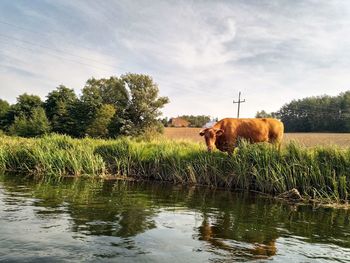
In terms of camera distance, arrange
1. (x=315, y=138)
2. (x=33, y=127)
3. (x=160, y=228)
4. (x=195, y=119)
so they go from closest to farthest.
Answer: (x=160, y=228) < (x=315, y=138) < (x=33, y=127) < (x=195, y=119)

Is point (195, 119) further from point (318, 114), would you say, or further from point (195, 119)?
point (318, 114)

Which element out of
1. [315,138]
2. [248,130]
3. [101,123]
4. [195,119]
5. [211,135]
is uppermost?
[195,119]

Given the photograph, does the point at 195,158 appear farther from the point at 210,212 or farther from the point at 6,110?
the point at 6,110

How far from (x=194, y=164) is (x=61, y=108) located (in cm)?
4797

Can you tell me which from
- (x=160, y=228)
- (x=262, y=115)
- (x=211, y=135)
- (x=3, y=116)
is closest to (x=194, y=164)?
(x=211, y=135)

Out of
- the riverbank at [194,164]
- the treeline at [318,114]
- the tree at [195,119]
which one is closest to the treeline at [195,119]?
the tree at [195,119]

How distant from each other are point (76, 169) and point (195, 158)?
5.29 meters

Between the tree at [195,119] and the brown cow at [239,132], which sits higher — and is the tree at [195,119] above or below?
above

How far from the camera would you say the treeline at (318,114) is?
90.9 metres

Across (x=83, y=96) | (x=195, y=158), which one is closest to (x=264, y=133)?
(x=195, y=158)

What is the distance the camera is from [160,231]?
321 inches

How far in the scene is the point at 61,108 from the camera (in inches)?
2421

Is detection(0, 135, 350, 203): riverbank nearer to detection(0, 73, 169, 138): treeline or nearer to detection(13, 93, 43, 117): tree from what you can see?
detection(0, 73, 169, 138): treeline

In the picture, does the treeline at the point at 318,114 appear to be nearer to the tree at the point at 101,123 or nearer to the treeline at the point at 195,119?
the treeline at the point at 195,119
